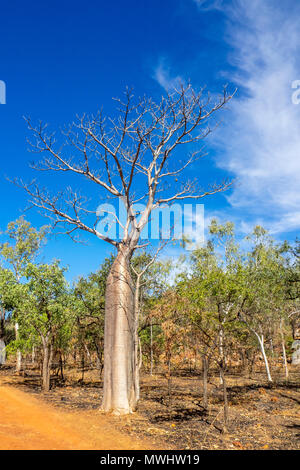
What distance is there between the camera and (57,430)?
6.62m

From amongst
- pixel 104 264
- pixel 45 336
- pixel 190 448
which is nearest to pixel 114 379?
pixel 190 448

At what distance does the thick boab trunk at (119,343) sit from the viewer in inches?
346

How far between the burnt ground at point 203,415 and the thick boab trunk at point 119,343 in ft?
1.67

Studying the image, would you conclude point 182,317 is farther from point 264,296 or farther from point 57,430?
point 264,296

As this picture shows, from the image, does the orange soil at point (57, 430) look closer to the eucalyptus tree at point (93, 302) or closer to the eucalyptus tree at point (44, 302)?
the eucalyptus tree at point (44, 302)

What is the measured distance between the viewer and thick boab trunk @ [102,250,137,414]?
8789 mm

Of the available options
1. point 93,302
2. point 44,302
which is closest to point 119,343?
point 44,302

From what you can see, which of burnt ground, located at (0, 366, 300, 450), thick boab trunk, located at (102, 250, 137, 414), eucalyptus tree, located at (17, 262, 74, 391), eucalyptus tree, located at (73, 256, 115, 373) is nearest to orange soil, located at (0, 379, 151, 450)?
burnt ground, located at (0, 366, 300, 450)

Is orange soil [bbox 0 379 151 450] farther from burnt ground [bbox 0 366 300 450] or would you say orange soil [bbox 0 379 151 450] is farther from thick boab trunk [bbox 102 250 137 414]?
thick boab trunk [bbox 102 250 137 414]

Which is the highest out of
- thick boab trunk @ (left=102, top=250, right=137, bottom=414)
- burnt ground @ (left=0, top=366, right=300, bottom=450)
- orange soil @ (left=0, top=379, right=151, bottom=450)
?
thick boab trunk @ (left=102, top=250, right=137, bottom=414)

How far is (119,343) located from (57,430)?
281 centimetres

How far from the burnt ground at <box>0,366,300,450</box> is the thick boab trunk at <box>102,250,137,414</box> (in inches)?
20.0

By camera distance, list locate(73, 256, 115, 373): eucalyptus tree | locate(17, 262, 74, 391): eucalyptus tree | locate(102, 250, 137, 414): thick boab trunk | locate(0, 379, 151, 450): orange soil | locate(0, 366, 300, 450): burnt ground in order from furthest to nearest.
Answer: locate(73, 256, 115, 373): eucalyptus tree < locate(17, 262, 74, 391): eucalyptus tree < locate(102, 250, 137, 414): thick boab trunk < locate(0, 366, 300, 450): burnt ground < locate(0, 379, 151, 450): orange soil

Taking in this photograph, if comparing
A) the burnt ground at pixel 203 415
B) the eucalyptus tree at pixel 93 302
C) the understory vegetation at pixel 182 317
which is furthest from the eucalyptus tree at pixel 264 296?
the eucalyptus tree at pixel 93 302
